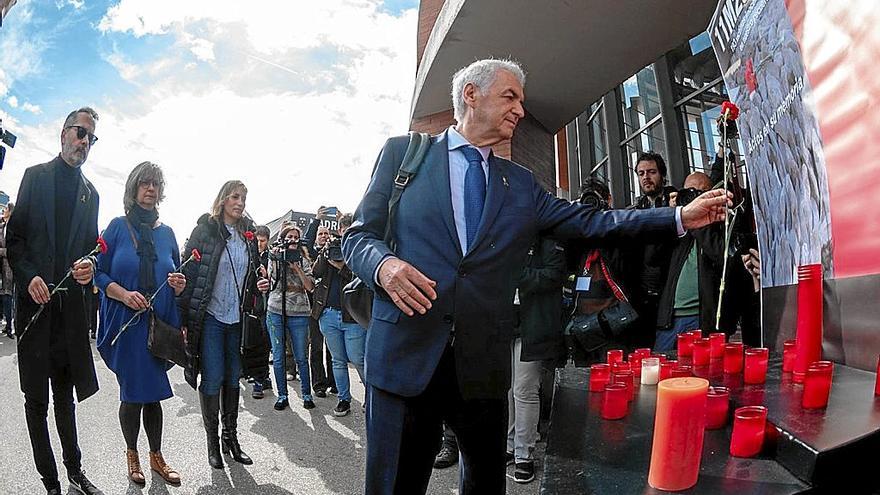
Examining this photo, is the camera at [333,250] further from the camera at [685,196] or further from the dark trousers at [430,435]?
the dark trousers at [430,435]

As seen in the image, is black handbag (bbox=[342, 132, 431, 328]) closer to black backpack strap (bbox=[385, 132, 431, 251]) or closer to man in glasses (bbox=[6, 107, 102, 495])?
black backpack strap (bbox=[385, 132, 431, 251])

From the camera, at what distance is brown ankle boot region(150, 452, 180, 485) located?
Answer: 3850mm

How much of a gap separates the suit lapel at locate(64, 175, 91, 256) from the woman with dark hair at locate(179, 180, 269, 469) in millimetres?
778

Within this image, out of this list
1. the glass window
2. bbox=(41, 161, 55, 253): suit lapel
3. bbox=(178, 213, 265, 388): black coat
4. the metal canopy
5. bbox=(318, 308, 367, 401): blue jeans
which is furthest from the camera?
the glass window

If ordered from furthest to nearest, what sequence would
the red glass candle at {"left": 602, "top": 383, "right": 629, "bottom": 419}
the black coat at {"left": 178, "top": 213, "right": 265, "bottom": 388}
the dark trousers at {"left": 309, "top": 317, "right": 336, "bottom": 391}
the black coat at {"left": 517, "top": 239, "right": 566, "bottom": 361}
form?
1. the dark trousers at {"left": 309, "top": 317, "right": 336, "bottom": 391}
2. the black coat at {"left": 178, "top": 213, "right": 265, "bottom": 388}
3. the black coat at {"left": 517, "top": 239, "right": 566, "bottom": 361}
4. the red glass candle at {"left": 602, "top": 383, "right": 629, "bottom": 419}

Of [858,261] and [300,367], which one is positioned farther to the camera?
[300,367]

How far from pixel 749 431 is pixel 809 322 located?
679 millimetres

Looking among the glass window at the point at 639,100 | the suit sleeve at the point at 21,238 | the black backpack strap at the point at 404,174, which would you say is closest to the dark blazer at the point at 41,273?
the suit sleeve at the point at 21,238

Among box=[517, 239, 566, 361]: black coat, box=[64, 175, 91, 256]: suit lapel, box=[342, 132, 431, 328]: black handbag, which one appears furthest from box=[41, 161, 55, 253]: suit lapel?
box=[517, 239, 566, 361]: black coat

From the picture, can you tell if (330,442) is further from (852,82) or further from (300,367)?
(852,82)

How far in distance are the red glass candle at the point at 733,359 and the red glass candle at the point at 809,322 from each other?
0.48 ft

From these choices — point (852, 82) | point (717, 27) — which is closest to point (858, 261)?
point (852, 82)

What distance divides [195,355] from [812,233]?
379 cm

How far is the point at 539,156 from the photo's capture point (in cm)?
990
